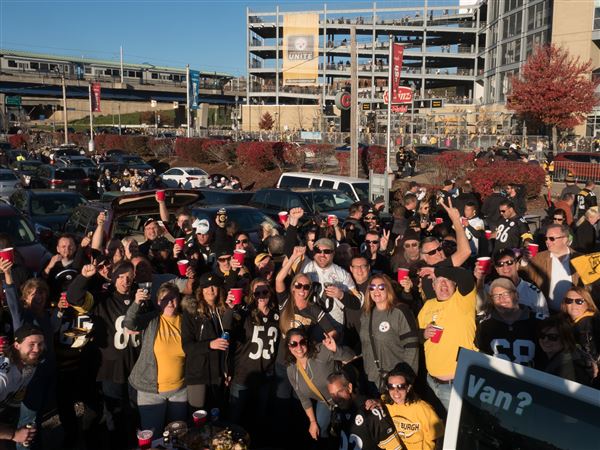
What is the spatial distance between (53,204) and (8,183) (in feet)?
31.4

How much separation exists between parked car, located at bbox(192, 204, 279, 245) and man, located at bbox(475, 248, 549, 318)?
5.15 m

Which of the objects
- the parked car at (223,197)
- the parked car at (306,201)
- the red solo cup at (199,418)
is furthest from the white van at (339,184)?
the red solo cup at (199,418)

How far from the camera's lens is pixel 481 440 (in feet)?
10.1

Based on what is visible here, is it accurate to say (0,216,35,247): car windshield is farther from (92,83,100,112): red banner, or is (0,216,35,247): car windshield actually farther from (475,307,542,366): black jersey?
(92,83,100,112): red banner

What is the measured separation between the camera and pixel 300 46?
8081 cm

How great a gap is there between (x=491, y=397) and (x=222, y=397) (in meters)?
3.17

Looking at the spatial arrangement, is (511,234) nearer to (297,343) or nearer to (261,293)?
(261,293)

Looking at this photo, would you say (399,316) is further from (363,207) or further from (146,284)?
(363,207)

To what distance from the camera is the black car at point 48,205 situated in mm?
13454

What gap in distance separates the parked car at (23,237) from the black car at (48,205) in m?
3.25

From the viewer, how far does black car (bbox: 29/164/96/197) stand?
74.4ft

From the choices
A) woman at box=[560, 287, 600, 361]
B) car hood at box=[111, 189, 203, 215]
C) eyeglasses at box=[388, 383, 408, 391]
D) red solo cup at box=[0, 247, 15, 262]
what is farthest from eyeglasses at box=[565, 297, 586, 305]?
car hood at box=[111, 189, 203, 215]

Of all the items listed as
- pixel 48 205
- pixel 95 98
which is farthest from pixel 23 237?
pixel 95 98

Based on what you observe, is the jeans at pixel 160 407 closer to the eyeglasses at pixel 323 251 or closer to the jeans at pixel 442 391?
the eyeglasses at pixel 323 251
